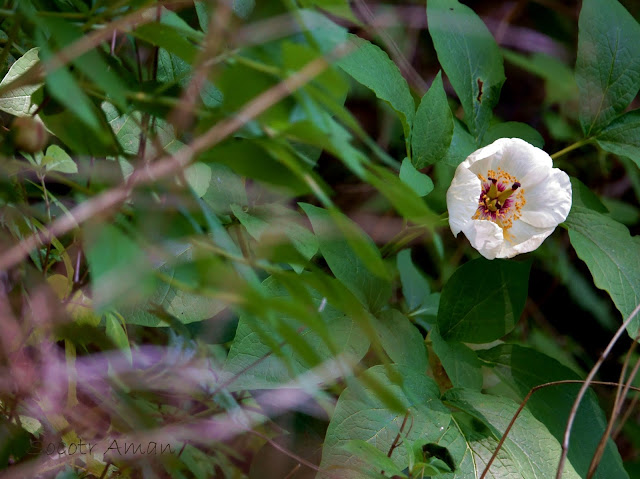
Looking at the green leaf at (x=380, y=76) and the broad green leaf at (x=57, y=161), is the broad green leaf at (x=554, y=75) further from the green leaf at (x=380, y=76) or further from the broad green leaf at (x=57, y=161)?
the broad green leaf at (x=57, y=161)

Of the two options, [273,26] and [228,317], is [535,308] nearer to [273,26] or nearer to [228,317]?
[228,317]

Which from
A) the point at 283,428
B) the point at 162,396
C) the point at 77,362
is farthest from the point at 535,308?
the point at 77,362

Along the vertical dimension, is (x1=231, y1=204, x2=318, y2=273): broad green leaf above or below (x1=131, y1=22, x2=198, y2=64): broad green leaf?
below

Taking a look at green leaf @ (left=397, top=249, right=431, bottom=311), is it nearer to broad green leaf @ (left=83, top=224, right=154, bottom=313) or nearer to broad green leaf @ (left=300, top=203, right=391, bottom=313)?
broad green leaf @ (left=300, top=203, right=391, bottom=313)

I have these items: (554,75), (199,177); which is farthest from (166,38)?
(554,75)

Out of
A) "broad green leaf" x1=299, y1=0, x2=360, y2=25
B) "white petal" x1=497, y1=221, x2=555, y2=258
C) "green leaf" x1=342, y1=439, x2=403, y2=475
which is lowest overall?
"white petal" x1=497, y1=221, x2=555, y2=258

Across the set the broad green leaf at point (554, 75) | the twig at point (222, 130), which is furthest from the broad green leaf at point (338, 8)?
the broad green leaf at point (554, 75)

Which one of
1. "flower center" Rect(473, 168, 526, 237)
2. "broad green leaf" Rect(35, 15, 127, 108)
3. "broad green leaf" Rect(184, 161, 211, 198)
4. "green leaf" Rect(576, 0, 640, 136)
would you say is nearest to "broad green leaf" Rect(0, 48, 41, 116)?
"broad green leaf" Rect(184, 161, 211, 198)
